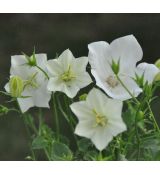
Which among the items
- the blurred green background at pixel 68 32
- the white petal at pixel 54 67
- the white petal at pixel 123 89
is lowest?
the blurred green background at pixel 68 32

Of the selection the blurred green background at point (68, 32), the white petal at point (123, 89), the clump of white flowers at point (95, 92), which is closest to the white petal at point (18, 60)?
the clump of white flowers at point (95, 92)

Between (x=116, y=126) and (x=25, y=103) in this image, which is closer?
(x=116, y=126)

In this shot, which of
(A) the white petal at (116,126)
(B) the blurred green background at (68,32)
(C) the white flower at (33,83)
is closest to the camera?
(A) the white petal at (116,126)

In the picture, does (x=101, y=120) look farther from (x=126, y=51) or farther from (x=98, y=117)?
(x=126, y=51)

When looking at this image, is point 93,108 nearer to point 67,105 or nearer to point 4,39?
point 67,105

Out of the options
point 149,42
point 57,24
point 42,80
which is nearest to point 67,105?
point 42,80

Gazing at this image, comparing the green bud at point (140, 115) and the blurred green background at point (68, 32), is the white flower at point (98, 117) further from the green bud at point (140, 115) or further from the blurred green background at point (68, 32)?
the blurred green background at point (68, 32)

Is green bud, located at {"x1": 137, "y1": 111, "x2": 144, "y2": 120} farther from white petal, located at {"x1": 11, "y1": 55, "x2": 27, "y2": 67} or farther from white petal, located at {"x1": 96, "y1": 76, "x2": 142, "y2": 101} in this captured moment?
white petal, located at {"x1": 11, "y1": 55, "x2": 27, "y2": 67}

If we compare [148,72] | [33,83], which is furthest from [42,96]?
[148,72]

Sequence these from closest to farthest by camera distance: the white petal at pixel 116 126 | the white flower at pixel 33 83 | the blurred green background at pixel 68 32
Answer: the white petal at pixel 116 126, the white flower at pixel 33 83, the blurred green background at pixel 68 32
